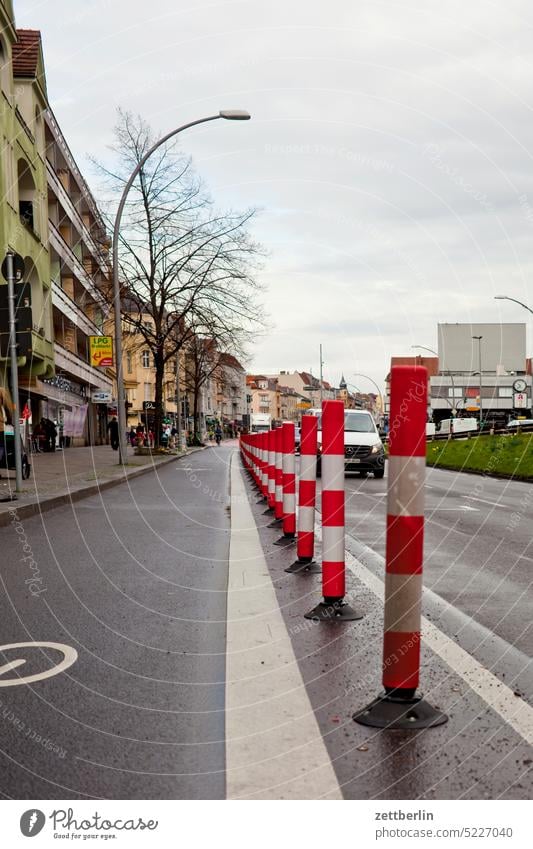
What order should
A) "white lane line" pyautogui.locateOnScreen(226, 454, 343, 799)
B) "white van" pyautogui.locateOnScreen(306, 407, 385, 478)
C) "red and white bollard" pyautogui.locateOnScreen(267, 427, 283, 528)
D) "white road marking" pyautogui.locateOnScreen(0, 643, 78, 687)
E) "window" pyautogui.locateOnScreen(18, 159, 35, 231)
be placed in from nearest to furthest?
1. "white lane line" pyautogui.locateOnScreen(226, 454, 343, 799)
2. "white road marking" pyautogui.locateOnScreen(0, 643, 78, 687)
3. "red and white bollard" pyautogui.locateOnScreen(267, 427, 283, 528)
4. "white van" pyautogui.locateOnScreen(306, 407, 385, 478)
5. "window" pyautogui.locateOnScreen(18, 159, 35, 231)

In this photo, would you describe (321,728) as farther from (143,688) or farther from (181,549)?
(181,549)

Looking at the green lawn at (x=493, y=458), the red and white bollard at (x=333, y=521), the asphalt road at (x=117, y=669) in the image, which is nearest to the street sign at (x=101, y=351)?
the green lawn at (x=493, y=458)

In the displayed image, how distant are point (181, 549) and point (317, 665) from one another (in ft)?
14.0

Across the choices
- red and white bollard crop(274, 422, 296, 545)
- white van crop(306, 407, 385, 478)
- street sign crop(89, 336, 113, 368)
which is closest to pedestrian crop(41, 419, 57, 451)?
street sign crop(89, 336, 113, 368)

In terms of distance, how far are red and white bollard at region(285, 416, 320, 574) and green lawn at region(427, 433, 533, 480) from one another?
15.0 m

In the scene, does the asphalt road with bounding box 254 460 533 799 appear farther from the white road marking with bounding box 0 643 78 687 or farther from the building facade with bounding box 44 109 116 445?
the building facade with bounding box 44 109 116 445

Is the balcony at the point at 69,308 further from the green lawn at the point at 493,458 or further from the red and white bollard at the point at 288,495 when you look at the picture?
the red and white bollard at the point at 288,495

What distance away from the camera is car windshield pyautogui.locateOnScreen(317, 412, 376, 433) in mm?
22656

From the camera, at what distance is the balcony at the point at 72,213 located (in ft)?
110

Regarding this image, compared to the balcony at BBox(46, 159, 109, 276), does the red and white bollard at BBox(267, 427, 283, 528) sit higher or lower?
lower

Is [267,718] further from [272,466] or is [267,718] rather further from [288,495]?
[272,466]

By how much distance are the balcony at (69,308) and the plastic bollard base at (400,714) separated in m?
32.0

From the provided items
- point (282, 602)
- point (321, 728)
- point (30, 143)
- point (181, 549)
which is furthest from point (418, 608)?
point (30, 143)
